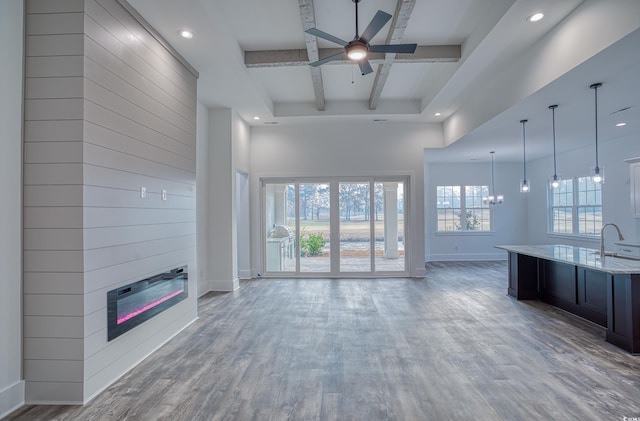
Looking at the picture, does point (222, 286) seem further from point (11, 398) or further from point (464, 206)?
point (464, 206)

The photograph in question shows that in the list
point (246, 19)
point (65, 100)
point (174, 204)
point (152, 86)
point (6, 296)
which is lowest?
point (6, 296)

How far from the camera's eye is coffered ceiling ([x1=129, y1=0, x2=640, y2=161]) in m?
3.06

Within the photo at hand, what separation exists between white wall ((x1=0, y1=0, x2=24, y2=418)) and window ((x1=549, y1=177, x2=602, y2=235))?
931 cm

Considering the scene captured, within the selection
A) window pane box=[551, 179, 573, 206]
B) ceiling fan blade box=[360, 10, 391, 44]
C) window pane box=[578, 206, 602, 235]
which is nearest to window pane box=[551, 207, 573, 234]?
window pane box=[551, 179, 573, 206]

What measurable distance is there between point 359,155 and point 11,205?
18.4 ft

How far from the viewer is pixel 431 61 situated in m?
4.36

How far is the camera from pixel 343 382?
2.66 meters

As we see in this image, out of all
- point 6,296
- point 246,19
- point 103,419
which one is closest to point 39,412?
point 103,419

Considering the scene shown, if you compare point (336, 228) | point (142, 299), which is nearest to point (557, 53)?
point (336, 228)

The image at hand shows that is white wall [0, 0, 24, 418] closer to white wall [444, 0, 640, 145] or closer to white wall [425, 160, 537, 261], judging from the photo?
white wall [444, 0, 640, 145]

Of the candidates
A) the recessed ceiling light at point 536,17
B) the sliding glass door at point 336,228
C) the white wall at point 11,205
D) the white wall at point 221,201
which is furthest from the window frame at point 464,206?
the white wall at point 11,205

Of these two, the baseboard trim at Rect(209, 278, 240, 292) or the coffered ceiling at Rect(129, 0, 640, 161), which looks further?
the baseboard trim at Rect(209, 278, 240, 292)

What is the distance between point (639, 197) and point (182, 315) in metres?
7.76

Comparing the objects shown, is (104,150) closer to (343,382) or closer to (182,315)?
(182,315)
